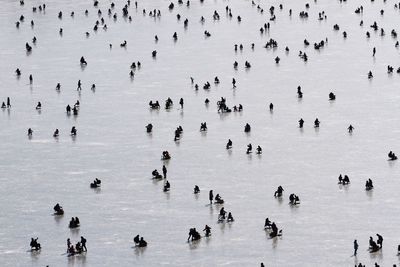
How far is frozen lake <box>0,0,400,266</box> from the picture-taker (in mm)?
67125

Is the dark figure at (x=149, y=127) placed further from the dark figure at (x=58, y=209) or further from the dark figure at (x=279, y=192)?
the dark figure at (x=58, y=209)

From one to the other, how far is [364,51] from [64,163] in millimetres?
43976

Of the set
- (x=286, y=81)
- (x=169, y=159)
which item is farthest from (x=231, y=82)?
(x=169, y=159)

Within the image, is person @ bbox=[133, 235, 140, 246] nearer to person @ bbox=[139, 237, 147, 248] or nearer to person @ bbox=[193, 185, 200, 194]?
person @ bbox=[139, 237, 147, 248]

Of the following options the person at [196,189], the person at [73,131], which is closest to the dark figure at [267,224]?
the person at [196,189]

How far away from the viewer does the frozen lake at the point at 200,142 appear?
6712 cm

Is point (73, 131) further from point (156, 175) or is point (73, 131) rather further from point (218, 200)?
point (218, 200)

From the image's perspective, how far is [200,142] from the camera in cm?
8794

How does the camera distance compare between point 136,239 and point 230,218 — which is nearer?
point 136,239

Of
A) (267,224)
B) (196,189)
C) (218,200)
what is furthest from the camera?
(196,189)

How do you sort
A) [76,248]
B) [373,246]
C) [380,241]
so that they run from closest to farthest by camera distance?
[373,246], [380,241], [76,248]

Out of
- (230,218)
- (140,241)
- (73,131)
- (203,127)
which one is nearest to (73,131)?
(73,131)

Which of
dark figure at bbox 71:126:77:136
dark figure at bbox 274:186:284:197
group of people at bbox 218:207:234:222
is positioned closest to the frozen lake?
group of people at bbox 218:207:234:222

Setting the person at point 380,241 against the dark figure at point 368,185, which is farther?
the dark figure at point 368,185
